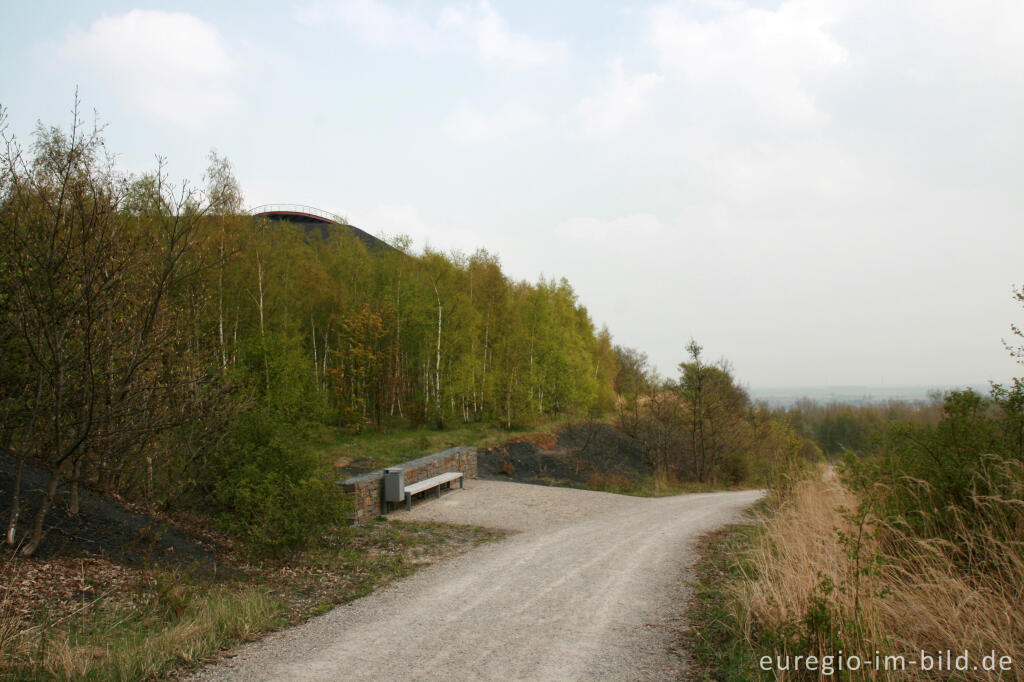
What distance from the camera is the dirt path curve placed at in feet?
13.6

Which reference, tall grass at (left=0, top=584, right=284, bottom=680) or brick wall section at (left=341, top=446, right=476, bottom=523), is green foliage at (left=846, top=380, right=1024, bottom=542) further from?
brick wall section at (left=341, top=446, right=476, bottom=523)

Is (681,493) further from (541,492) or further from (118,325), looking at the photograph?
(118,325)

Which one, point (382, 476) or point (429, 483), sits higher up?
point (382, 476)

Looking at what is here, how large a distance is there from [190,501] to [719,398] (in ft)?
61.6

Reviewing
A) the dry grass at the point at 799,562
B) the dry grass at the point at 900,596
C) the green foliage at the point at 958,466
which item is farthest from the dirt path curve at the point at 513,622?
the green foliage at the point at 958,466

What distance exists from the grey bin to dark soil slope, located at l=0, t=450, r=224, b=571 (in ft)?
12.9

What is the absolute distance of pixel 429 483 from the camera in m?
12.1

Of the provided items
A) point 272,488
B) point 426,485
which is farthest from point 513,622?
point 426,485

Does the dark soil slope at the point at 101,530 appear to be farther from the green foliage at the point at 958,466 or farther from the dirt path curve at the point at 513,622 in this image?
the green foliage at the point at 958,466

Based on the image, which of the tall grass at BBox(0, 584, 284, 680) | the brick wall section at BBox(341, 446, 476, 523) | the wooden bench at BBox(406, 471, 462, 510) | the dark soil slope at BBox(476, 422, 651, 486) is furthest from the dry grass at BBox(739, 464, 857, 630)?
the dark soil slope at BBox(476, 422, 651, 486)

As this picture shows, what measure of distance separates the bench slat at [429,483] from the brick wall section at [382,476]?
279mm

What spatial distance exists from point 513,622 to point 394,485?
6.11m

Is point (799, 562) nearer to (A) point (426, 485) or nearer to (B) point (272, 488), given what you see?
(B) point (272, 488)

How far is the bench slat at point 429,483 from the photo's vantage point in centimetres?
1135
